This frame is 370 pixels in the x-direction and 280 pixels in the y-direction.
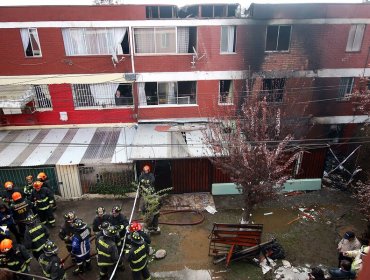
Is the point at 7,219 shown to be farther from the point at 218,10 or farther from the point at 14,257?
the point at 218,10

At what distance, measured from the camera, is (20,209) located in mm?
10875

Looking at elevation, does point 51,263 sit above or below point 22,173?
below

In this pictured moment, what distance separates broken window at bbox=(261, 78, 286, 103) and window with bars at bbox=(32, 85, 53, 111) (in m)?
11.9

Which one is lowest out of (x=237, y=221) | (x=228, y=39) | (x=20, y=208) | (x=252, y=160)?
(x=237, y=221)

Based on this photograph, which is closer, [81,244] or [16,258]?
[16,258]

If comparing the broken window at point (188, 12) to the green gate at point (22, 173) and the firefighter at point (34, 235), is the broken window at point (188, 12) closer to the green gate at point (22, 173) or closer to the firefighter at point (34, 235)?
the green gate at point (22, 173)

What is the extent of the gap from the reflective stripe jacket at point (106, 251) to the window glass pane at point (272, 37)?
508 inches

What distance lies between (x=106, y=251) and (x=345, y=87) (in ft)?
53.6

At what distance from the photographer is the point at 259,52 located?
1597cm

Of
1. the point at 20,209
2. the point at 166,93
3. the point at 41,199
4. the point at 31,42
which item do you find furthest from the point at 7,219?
the point at 166,93

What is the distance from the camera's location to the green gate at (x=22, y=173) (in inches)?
532

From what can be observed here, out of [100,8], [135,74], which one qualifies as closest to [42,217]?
[135,74]

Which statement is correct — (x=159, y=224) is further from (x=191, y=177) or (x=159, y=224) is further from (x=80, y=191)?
(x=80, y=191)

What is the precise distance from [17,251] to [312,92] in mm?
16043
